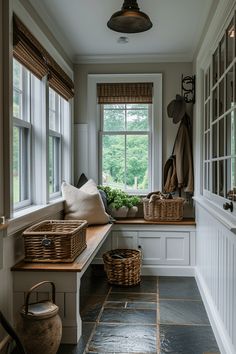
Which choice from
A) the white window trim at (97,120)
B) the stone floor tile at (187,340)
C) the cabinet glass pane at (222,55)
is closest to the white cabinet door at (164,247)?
the white window trim at (97,120)

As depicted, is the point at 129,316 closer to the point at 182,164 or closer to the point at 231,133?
the point at 231,133

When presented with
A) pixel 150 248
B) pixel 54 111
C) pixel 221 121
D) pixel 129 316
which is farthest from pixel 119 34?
pixel 129 316

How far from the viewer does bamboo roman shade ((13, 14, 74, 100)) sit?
2877 millimetres

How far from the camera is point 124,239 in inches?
187

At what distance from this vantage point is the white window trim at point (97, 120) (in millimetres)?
5102

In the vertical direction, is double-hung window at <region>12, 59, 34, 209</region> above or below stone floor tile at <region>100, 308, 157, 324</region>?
above

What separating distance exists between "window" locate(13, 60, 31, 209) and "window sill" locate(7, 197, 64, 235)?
0.47 feet

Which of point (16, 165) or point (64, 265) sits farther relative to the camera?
point (16, 165)

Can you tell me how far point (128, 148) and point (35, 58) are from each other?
7.33 ft

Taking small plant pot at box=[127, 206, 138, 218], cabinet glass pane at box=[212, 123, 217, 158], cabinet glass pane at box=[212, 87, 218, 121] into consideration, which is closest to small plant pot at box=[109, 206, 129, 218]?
small plant pot at box=[127, 206, 138, 218]

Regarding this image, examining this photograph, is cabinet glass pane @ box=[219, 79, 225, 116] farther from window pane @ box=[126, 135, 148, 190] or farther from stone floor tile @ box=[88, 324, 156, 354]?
window pane @ box=[126, 135, 148, 190]

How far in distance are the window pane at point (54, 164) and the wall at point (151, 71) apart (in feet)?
1.95

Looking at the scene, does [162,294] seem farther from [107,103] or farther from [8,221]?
[107,103]

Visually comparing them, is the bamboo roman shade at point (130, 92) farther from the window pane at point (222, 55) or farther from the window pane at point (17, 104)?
the window pane at point (222, 55)
